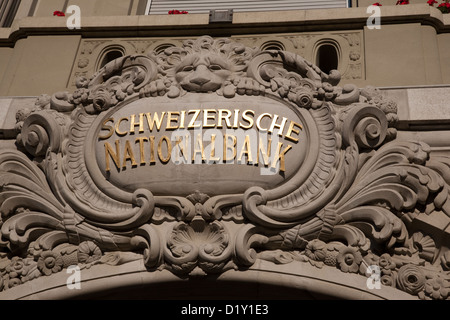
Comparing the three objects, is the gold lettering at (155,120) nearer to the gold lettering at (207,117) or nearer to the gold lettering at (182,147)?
the gold lettering at (182,147)

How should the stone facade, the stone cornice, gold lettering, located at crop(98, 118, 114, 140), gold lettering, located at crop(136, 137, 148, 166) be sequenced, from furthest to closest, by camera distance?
the stone cornice
gold lettering, located at crop(98, 118, 114, 140)
gold lettering, located at crop(136, 137, 148, 166)
the stone facade

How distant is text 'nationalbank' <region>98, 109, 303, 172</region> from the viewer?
998 cm

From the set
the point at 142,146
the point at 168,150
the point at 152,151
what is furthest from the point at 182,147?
the point at 142,146

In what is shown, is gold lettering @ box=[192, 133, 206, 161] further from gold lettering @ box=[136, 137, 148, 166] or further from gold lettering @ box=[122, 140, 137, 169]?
gold lettering @ box=[122, 140, 137, 169]

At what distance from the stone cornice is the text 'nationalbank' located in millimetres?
2068

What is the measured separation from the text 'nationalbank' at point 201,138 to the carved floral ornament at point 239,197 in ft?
0.51

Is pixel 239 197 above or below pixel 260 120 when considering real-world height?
below

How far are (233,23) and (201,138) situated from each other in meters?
2.44

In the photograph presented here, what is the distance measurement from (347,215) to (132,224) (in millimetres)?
2395

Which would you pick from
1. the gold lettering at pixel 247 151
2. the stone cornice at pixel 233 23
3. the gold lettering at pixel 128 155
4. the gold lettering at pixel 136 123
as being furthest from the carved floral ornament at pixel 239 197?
the stone cornice at pixel 233 23

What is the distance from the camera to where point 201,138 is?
10148mm

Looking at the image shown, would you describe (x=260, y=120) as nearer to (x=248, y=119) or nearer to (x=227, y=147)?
(x=248, y=119)

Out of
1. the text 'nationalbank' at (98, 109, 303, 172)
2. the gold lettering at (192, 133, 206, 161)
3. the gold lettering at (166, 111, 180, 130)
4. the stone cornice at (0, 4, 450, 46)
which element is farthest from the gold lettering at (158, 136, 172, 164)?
the stone cornice at (0, 4, 450, 46)
